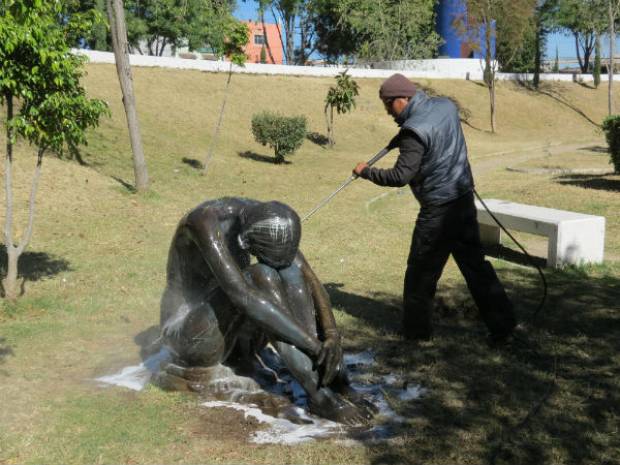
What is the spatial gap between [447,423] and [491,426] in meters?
0.23

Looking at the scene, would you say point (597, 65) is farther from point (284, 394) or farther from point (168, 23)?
point (284, 394)

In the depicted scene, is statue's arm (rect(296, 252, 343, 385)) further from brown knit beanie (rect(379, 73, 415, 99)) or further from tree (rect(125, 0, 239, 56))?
tree (rect(125, 0, 239, 56))

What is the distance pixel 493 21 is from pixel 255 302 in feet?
113

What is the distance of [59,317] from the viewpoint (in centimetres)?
605

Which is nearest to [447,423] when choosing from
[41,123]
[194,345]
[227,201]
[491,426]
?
[491,426]

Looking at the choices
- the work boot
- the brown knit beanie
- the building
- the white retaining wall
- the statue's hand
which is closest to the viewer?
the statue's hand

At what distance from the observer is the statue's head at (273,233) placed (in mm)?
3730

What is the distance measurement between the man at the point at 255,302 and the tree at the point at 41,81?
254cm

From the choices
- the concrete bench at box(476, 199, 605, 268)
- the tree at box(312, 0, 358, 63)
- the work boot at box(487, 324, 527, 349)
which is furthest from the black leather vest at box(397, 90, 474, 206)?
the tree at box(312, 0, 358, 63)

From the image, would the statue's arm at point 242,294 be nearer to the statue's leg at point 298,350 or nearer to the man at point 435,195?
the statue's leg at point 298,350

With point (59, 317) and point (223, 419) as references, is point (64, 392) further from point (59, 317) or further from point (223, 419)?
point (59, 317)

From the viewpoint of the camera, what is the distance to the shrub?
63.9 feet

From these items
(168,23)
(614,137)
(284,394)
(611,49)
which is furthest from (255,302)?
(168,23)

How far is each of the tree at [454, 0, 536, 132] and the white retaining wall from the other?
4805mm
